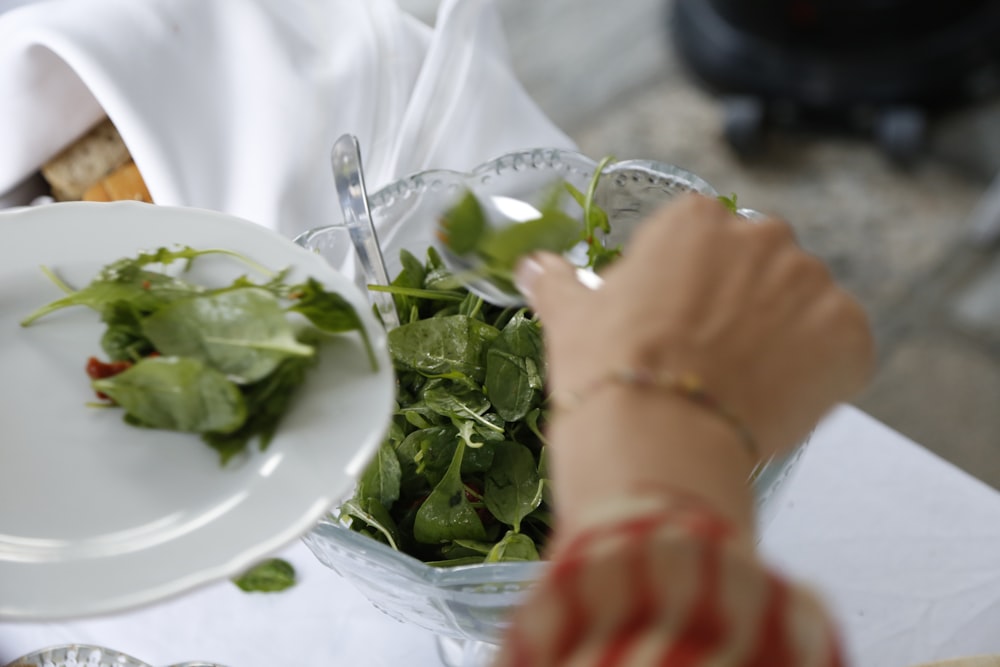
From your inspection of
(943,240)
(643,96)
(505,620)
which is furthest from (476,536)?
(643,96)

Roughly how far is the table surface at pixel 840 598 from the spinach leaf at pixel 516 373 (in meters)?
0.19

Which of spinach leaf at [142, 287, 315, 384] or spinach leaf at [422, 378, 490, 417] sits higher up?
spinach leaf at [142, 287, 315, 384]

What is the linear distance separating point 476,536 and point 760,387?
0.24m

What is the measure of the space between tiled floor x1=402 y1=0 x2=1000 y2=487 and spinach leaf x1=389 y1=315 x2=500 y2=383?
0.91m

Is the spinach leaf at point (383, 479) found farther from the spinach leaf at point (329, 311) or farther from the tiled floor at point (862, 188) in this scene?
the tiled floor at point (862, 188)

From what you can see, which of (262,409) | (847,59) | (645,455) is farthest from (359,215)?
(847,59)

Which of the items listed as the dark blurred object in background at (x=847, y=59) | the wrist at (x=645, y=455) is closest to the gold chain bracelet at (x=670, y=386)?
the wrist at (x=645, y=455)

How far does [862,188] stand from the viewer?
59.1 inches

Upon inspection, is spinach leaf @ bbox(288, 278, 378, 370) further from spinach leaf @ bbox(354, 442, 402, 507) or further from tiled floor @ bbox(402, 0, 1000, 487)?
tiled floor @ bbox(402, 0, 1000, 487)

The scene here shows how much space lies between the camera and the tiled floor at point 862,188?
4.19 ft

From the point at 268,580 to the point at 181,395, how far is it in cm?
31

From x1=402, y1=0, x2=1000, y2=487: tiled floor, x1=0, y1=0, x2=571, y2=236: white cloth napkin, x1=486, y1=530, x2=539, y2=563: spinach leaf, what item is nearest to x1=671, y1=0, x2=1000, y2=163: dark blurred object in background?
x1=402, y1=0, x2=1000, y2=487: tiled floor

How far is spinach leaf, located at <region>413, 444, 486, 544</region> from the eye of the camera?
480 millimetres

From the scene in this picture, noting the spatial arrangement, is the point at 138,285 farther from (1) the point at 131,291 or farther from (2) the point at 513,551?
(2) the point at 513,551
